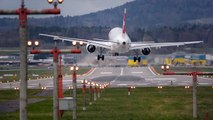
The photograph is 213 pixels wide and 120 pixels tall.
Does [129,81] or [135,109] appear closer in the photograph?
[135,109]

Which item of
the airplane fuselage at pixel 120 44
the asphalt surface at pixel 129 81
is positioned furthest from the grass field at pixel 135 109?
the asphalt surface at pixel 129 81

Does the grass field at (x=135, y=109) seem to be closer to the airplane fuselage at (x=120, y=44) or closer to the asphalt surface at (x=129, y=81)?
the airplane fuselage at (x=120, y=44)

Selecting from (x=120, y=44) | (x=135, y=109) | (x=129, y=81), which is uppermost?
(x=120, y=44)

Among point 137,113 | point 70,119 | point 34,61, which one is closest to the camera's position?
point 70,119

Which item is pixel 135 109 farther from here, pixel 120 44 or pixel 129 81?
pixel 129 81

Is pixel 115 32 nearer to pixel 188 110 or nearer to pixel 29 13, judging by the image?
pixel 188 110

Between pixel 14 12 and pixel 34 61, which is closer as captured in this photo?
pixel 14 12

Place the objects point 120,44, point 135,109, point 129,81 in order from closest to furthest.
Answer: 1. point 135,109
2. point 120,44
3. point 129,81

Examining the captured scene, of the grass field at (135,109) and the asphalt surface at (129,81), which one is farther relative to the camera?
the asphalt surface at (129,81)

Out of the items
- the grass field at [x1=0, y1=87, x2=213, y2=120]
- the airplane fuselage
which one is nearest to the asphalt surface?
the airplane fuselage

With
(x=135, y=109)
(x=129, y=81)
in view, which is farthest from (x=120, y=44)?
(x=135, y=109)

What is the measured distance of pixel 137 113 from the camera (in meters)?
44.2

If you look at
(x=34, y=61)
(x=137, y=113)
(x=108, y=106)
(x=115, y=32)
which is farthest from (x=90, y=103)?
(x=34, y=61)

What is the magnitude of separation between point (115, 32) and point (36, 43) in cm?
7056
